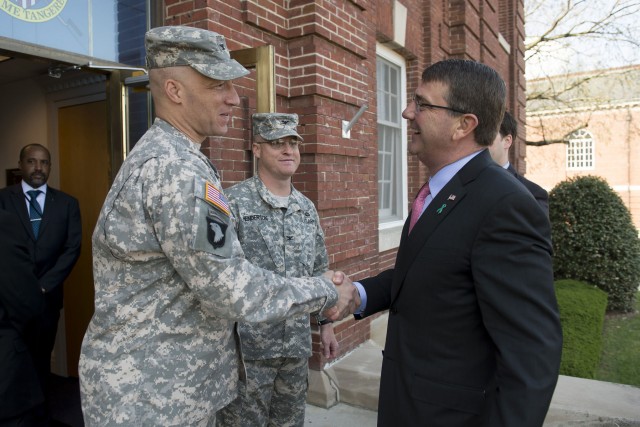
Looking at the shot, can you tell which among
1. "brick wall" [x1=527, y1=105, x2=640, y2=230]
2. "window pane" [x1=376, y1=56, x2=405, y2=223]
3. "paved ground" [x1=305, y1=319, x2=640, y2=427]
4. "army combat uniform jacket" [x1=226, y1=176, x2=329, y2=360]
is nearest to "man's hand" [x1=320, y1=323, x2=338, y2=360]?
"army combat uniform jacket" [x1=226, y1=176, x2=329, y2=360]

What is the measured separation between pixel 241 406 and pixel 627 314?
753cm

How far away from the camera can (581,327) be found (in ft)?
20.2

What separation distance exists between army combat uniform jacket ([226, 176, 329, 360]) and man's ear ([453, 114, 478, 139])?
54.4 inches

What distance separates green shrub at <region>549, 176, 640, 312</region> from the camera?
790cm

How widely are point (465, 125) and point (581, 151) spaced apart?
38.3 metres

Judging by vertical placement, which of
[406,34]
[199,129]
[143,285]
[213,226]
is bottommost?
[143,285]

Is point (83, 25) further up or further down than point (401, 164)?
further up

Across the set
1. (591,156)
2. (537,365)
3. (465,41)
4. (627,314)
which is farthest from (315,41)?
(591,156)

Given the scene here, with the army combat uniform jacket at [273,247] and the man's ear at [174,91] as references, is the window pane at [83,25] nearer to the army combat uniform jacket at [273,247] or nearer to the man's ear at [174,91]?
the army combat uniform jacket at [273,247]

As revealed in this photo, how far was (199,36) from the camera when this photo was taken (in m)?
1.84

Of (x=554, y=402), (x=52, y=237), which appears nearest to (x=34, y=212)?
(x=52, y=237)

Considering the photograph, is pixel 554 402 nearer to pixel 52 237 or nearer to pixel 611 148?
pixel 52 237

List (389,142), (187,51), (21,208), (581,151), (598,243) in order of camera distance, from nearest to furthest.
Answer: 1. (187,51)
2. (21,208)
3. (389,142)
4. (598,243)
5. (581,151)

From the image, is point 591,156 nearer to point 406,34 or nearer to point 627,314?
point 627,314
